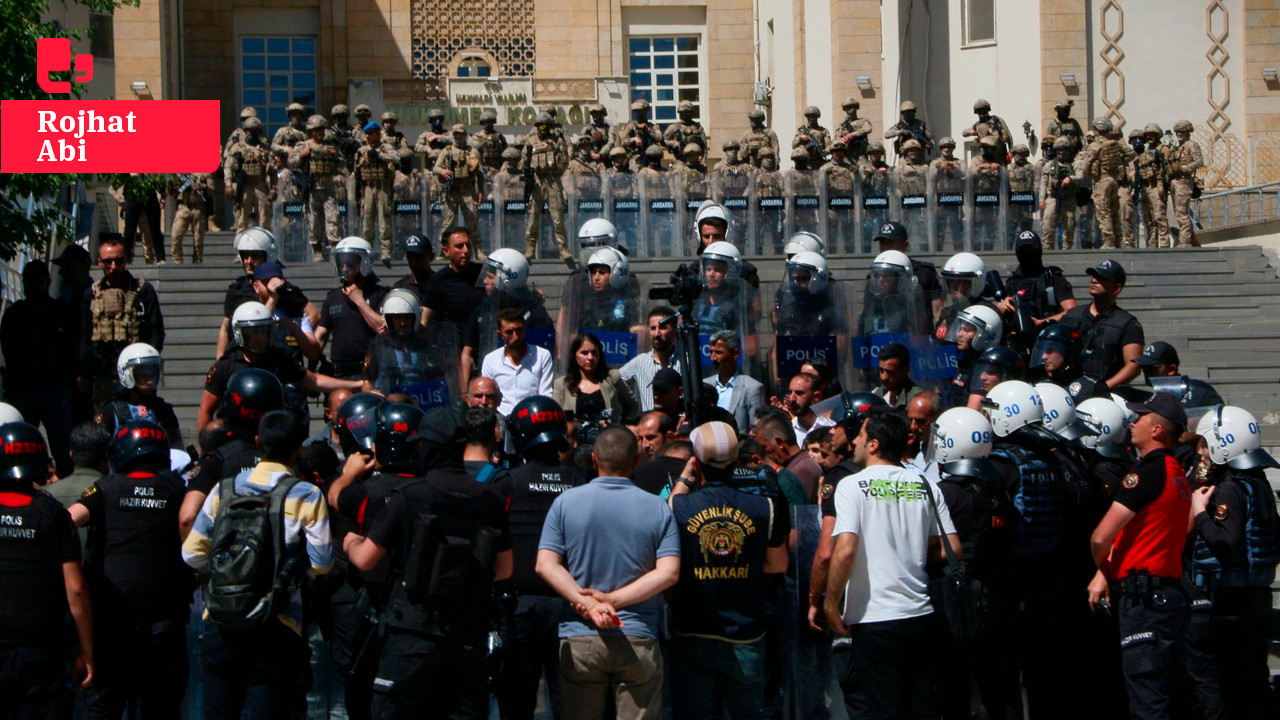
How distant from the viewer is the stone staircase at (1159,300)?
1579 centimetres

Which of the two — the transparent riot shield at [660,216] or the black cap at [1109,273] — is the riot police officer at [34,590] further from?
the transparent riot shield at [660,216]

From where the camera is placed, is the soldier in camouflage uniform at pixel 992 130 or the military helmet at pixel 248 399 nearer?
the military helmet at pixel 248 399

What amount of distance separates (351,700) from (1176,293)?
13338mm

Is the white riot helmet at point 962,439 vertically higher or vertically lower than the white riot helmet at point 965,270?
lower

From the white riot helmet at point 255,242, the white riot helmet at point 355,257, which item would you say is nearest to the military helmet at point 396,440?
the white riot helmet at point 355,257

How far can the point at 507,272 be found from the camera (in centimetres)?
1248

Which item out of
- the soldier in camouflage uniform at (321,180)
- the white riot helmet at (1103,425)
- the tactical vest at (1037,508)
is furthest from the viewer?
the soldier in camouflage uniform at (321,180)

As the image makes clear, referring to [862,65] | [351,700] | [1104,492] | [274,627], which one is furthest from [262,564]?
[862,65]

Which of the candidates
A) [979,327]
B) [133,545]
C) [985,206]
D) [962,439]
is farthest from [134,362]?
[985,206]

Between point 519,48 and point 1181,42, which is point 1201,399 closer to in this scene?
point 1181,42

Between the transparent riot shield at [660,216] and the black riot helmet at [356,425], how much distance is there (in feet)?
40.4

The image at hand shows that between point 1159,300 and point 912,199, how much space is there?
13.8 feet

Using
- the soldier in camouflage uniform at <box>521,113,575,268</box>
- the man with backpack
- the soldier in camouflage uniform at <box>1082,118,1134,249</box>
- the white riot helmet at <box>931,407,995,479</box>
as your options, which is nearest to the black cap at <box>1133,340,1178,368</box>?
the white riot helmet at <box>931,407,995,479</box>

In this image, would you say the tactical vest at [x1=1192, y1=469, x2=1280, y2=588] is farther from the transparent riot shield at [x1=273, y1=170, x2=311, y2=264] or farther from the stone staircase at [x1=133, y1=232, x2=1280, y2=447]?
the transparent riot shield at [x1=273, y1=170, x2=311, y2=264]
